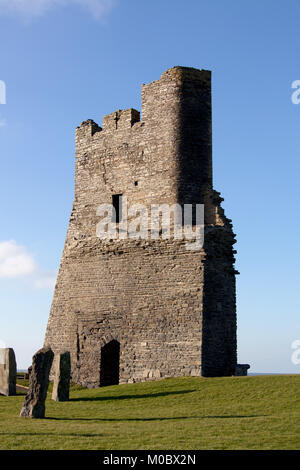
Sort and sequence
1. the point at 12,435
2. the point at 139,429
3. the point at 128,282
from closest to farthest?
1. the point at 12,435
2. the point at 139,429
3. the point at 128,282

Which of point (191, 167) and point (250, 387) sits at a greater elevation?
point (191, 167)

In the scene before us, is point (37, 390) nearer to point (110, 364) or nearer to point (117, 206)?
point (110, 364)

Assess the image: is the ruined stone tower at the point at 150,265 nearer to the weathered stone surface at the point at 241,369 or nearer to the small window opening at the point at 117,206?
the small window opening at the point at 117,206

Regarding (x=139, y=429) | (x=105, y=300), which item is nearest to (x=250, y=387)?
(x=139, y=429)

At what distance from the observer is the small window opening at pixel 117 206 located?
22.5 metres

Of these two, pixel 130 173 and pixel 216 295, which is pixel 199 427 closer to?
pixel 216 295

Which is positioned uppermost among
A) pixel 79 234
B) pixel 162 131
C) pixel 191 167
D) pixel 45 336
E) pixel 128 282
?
pixel 162 131

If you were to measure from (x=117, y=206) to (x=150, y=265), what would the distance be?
3.43 metres

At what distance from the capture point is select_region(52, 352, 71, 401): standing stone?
52.8 feet

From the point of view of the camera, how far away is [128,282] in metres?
20.9

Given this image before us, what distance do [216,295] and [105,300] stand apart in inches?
172

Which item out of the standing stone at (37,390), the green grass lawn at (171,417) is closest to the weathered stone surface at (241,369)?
the green grass lawn at (171,417)

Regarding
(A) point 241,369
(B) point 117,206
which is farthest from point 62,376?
(B) point 117,206

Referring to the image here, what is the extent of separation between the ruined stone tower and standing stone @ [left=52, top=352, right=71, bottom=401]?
3.69 metres
